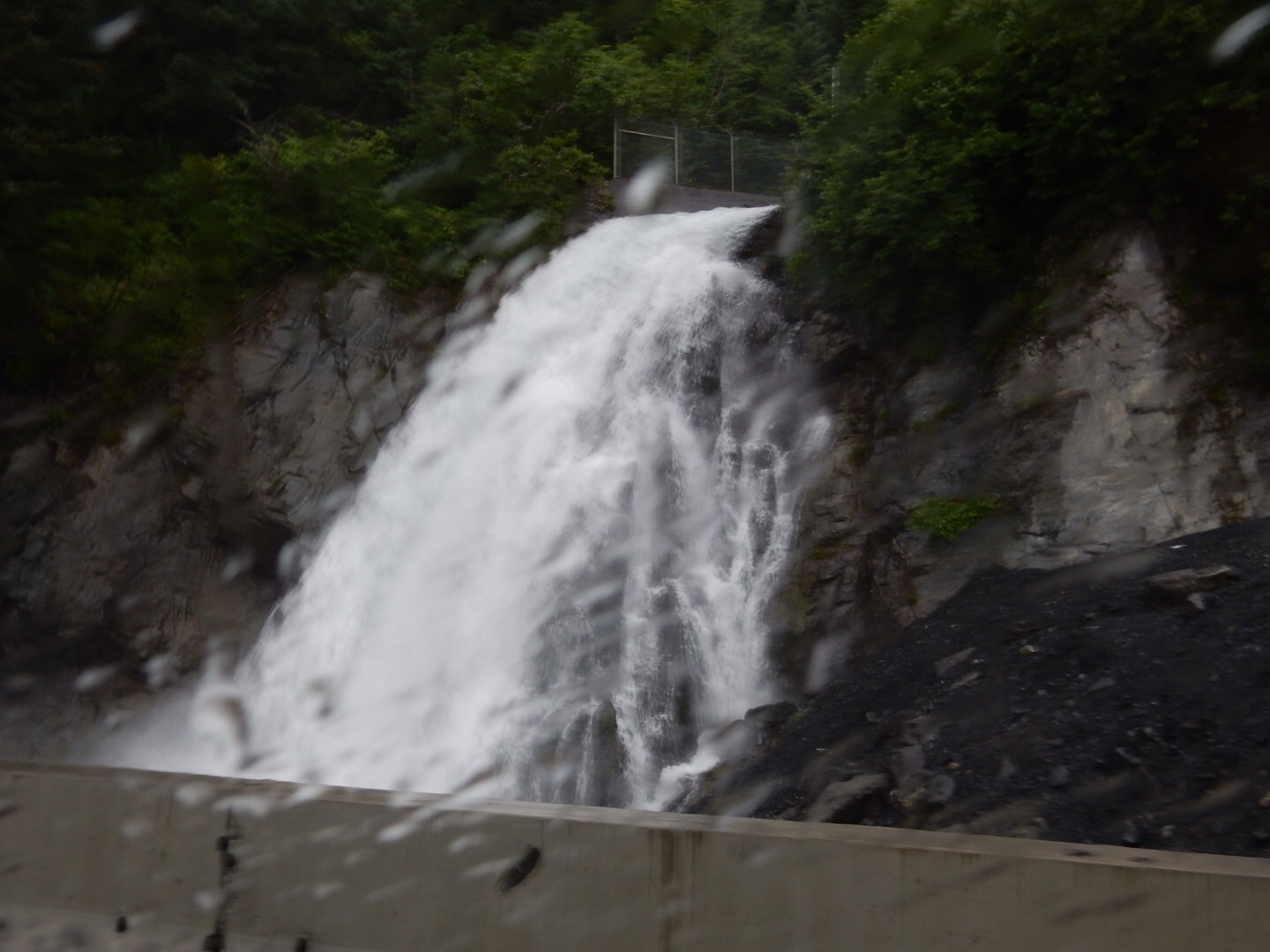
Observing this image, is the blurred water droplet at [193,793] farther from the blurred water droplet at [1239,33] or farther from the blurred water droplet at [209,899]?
the blurred water droplet at [1239,33]

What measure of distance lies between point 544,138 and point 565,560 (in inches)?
467

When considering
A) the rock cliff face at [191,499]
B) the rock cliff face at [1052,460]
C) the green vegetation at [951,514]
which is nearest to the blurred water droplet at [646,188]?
the rock cliff face at [191,499]

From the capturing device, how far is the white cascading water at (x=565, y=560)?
10.8 m

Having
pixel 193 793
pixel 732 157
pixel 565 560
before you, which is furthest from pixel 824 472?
pixel 732 157

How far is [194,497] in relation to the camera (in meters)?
16.5

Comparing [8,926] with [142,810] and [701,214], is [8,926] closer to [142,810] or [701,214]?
[142,810]

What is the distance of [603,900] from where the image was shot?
4.21m

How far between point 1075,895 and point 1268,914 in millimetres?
580

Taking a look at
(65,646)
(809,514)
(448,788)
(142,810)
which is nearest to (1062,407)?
(809,514)

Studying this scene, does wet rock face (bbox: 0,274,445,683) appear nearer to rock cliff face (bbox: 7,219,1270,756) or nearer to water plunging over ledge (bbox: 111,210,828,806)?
rock cliff face (bbox: 7,219,1270,756)

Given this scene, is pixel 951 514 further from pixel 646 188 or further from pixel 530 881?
pixel 646 188

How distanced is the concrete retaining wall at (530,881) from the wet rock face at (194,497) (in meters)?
11.1

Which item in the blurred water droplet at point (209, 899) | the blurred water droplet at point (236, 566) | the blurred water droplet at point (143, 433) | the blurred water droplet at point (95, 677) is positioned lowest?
the blurred water droplet at point (209, 899)

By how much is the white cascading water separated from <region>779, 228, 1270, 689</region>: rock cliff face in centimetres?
76
